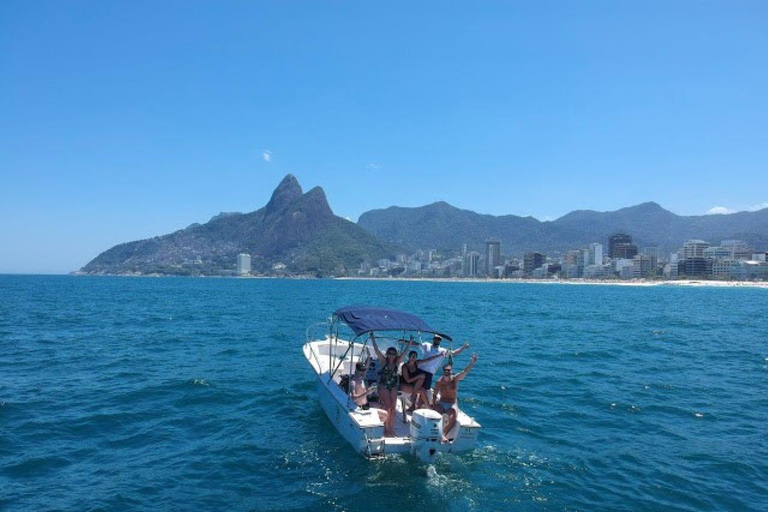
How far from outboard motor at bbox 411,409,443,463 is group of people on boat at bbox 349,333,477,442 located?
696 mm

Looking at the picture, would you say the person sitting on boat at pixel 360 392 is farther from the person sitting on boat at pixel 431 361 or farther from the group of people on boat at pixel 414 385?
the person sitting on boat at pixel 431 361

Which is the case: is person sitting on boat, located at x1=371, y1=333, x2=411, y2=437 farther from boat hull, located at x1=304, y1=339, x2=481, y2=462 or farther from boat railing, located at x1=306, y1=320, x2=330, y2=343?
boat railing, located at x1=306, y1=320, x2=330, y2=343

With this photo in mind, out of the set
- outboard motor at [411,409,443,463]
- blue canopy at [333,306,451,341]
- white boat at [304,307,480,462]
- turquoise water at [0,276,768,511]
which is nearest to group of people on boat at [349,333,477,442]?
white boat at [304,307,480,462]

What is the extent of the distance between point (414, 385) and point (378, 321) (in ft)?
7.01

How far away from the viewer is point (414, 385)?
12.9 meters

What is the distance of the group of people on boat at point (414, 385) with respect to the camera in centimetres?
1176

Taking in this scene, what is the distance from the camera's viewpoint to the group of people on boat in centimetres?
1176

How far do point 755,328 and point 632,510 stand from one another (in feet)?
131

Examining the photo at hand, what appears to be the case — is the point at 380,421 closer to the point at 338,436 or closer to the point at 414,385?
the point at 414,385

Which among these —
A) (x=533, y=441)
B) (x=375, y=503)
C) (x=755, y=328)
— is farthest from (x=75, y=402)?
(x=755, y=328)

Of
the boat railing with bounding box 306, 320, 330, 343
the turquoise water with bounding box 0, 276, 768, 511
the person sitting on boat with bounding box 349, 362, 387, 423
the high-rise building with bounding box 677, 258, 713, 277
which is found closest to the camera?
the turquoise water with bounding box 0, 276, 768, 511

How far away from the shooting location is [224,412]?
618 inches

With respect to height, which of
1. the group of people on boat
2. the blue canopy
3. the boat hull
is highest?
the blue canopy

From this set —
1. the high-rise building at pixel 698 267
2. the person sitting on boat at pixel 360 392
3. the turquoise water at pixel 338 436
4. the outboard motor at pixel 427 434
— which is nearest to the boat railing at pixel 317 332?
the turquoise water at pixel 338 436
